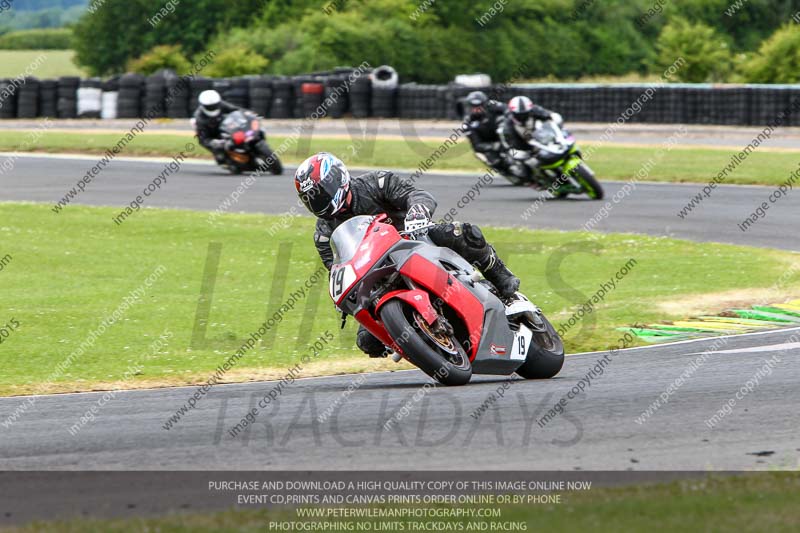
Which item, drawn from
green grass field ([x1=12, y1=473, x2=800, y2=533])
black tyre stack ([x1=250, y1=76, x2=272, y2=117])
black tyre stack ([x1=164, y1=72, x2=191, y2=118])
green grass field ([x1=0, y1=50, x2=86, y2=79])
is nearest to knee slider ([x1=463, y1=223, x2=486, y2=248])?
green grass field ([x1=12, y1=473, x2=800, y2=533])

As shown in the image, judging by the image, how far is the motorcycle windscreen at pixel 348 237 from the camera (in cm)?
807

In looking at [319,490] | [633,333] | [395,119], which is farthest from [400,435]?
[395,119]

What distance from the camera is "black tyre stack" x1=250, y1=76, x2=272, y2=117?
3762 cm

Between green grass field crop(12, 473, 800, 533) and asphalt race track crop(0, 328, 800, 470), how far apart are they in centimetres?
46

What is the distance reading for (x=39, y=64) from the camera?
66.7 meters

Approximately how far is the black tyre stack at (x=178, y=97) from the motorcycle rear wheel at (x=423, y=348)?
31941mm

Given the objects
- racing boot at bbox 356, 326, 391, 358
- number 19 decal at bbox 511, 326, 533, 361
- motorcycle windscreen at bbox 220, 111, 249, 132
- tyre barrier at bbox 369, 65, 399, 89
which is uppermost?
number 19 decal at bbox 511, 326, 533, 361

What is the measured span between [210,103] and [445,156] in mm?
6343

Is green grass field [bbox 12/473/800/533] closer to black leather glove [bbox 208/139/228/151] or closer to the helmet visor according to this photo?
the helmet visor

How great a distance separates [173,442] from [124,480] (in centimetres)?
84

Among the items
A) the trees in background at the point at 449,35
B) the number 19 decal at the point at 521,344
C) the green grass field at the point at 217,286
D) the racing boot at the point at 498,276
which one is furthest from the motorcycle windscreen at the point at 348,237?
the trees in background at the point at 449,35

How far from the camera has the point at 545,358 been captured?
8.53 meters

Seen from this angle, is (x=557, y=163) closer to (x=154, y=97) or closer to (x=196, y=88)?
(x=196, y=88)

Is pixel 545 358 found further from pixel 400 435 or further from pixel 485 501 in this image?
pixel 485 501
